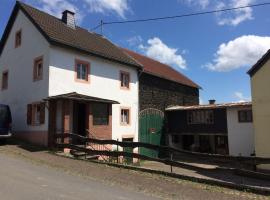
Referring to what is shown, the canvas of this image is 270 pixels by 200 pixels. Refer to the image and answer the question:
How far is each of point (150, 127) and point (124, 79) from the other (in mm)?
4908

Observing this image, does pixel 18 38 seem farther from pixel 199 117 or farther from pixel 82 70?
pixel 199 117

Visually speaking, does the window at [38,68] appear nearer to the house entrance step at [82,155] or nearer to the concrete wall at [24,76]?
the concrete wall at [24,76]

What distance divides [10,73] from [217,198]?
1898 centimetres

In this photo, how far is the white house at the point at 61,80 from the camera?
19.0 m

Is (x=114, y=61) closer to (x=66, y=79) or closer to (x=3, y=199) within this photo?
→ (x=66, y=79)

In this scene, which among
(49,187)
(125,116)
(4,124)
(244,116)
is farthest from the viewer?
(125,116)

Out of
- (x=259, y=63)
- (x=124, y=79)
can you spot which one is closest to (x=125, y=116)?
(x=124, y=79)

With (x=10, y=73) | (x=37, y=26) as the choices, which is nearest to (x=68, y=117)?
(x=37, y=26)

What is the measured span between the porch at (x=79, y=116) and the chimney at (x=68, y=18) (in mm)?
7204

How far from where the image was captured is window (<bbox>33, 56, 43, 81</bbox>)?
19948 mm

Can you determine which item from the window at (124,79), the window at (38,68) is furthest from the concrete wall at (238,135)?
the window at (38,68)

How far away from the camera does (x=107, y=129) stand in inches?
815

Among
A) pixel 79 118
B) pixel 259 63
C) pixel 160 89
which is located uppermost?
pixel 160 89

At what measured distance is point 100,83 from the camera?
22312mm
